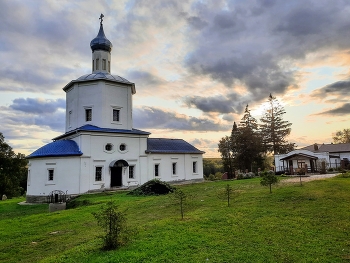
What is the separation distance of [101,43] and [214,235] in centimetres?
2523

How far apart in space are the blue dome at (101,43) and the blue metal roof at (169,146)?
11266 millimetres

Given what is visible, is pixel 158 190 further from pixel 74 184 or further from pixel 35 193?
pixel 35 193

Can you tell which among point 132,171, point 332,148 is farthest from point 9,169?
point 332,148

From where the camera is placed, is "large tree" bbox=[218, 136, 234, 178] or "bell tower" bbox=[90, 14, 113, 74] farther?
"large tree" bbox=[218, 136, 234, 178]

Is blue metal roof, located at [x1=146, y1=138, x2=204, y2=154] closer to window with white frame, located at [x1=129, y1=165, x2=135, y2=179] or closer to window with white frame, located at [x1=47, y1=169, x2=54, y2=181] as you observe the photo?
window with white frame, located at [x1=129, y1=165, x2=135, y2=179]

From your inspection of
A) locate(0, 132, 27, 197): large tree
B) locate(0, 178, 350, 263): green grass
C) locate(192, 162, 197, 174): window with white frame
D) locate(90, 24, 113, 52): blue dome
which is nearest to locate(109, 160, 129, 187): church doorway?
locate(192, 162, 197, 174): window with white frame

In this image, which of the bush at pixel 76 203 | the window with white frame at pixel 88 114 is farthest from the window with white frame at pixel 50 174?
the window with white frame at pixel 88 114

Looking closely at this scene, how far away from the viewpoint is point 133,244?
6.71m

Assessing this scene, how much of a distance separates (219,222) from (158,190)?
10.4 meters

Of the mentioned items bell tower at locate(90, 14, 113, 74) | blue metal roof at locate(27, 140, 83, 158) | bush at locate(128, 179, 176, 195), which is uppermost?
bell tower at locate(90, 14, 113, 74)

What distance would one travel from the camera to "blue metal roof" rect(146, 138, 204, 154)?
2748 centimetres

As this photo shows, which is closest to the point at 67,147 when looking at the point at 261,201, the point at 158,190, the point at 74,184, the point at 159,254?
the point at 74,184

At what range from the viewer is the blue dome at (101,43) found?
27.2m

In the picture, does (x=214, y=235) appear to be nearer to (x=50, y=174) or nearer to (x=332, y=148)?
(x=50, y=174)
